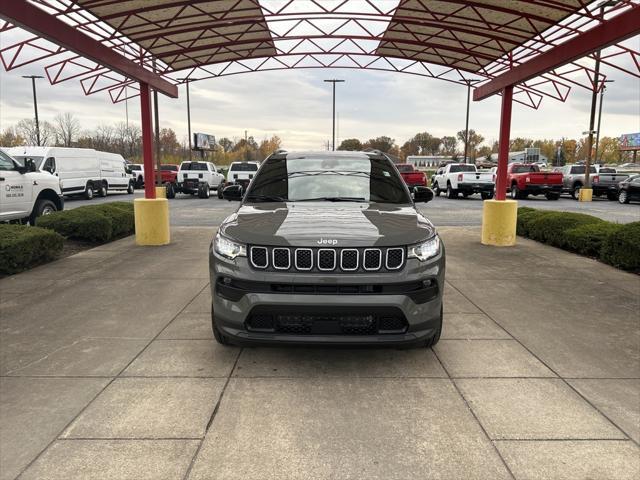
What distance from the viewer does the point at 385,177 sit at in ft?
16.6

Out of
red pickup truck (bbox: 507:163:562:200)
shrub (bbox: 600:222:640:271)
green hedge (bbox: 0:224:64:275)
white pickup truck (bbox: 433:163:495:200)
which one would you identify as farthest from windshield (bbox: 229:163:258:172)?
shrub (bbox: 600:222:640:271)

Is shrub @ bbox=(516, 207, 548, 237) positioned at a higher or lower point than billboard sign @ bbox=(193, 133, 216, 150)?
lower

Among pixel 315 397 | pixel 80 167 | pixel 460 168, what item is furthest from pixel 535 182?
pixel 315 397

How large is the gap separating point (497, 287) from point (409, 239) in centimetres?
338

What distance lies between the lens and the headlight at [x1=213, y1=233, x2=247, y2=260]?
137 inches

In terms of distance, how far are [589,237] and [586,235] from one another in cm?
7

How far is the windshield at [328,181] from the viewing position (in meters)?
4.69

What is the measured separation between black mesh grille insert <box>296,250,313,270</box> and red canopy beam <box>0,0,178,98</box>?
503cm

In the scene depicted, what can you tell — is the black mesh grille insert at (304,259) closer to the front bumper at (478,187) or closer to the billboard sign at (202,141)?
the front bumper at (478,187)

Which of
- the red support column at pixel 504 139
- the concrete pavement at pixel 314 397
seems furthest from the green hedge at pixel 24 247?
the red support column at pixel 504 139

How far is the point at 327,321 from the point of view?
10.9ft

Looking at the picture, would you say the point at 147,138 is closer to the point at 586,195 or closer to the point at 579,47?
the point at 579,47

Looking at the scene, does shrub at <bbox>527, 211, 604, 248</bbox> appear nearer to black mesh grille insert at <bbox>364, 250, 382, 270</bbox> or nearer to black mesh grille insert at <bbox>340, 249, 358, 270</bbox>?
black mesh grille insert at <bbox>364, 250, 382, 270</bbox>

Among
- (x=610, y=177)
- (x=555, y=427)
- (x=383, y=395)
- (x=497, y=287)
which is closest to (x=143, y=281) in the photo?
(x=383, y=395)
